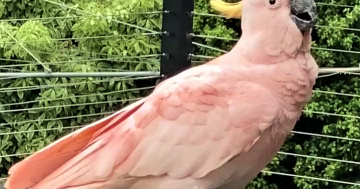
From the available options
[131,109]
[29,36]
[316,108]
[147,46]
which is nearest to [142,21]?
[147,46]

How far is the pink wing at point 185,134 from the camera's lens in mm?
826

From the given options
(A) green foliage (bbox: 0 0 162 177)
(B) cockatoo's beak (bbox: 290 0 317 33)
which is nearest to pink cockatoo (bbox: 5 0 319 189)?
(B) cockatoo's beak (bbox: 290 0 317 33)

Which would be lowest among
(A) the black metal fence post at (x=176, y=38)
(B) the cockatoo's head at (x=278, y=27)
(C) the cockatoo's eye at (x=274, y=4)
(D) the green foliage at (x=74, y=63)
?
(D) the green foliage at (x=74, y=63)

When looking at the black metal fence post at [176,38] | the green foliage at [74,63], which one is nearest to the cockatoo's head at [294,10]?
the black metal fence post at [176,38]

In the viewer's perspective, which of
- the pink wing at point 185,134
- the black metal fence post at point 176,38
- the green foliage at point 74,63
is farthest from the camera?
the green foliage at point 74,63

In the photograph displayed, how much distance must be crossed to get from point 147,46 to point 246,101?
129 centimetres

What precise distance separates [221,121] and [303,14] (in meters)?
0.18

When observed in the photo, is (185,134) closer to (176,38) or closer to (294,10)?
(294,10)

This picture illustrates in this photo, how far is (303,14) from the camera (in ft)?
2.73

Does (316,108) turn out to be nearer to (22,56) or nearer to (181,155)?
(22,56)

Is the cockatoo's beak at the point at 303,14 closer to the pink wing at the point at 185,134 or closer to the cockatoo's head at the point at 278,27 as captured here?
the cockatoo's head at the point at 278,27

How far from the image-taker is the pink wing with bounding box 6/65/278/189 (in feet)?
2.71

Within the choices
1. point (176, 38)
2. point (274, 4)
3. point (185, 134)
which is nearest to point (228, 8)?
point (274, 4)

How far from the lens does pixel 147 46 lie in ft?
6.83
